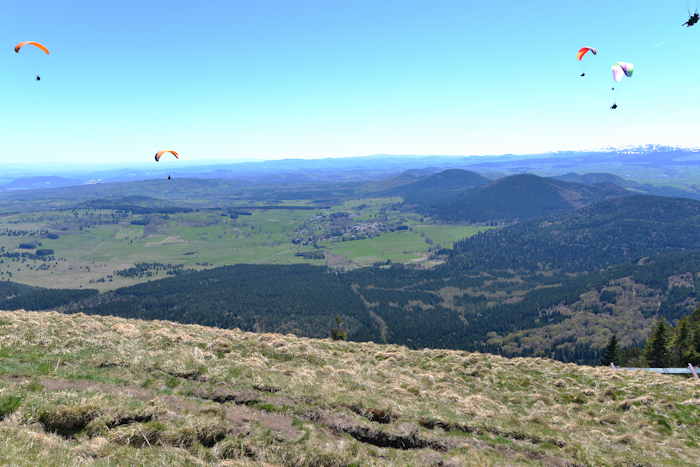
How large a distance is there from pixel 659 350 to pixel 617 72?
56921mm

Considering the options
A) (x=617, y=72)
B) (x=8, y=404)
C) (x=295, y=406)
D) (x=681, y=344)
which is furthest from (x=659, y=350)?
(x=8, y=404)

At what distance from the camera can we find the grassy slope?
46.4 feet

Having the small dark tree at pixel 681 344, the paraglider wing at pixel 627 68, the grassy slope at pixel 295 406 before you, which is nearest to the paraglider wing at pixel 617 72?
the paraglider wing at pixel 627 68

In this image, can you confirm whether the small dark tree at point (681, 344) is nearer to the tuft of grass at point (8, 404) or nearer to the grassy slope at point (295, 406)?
the grassy slope at point (295, 406)

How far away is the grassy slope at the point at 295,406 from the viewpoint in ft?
46.4

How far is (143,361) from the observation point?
77.2 ft

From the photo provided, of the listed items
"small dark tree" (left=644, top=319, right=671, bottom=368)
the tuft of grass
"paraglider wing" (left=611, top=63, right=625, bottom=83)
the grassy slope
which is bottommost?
"small dark tree" (left=644, top=319, right=671, bottom=368)

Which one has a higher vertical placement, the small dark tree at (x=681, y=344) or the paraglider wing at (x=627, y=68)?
the paraglider wing at (x=627, y=68)

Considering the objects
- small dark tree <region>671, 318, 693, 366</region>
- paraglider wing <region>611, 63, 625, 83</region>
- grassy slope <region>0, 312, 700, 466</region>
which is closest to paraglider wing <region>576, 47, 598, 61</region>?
paraglider wing <region>611, 63, 625, 83</region>

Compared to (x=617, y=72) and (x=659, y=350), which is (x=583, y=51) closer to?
(x=617, y=72)

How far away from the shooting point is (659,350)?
6788cm

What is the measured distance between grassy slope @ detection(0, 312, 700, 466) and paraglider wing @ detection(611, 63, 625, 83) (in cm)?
3131

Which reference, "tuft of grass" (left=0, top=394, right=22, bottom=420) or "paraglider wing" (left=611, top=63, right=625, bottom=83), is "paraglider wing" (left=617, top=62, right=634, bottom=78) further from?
"tuft of grass" (left=0, top=394, right=22, bottom=420)

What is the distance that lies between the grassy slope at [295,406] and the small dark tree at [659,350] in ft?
146
